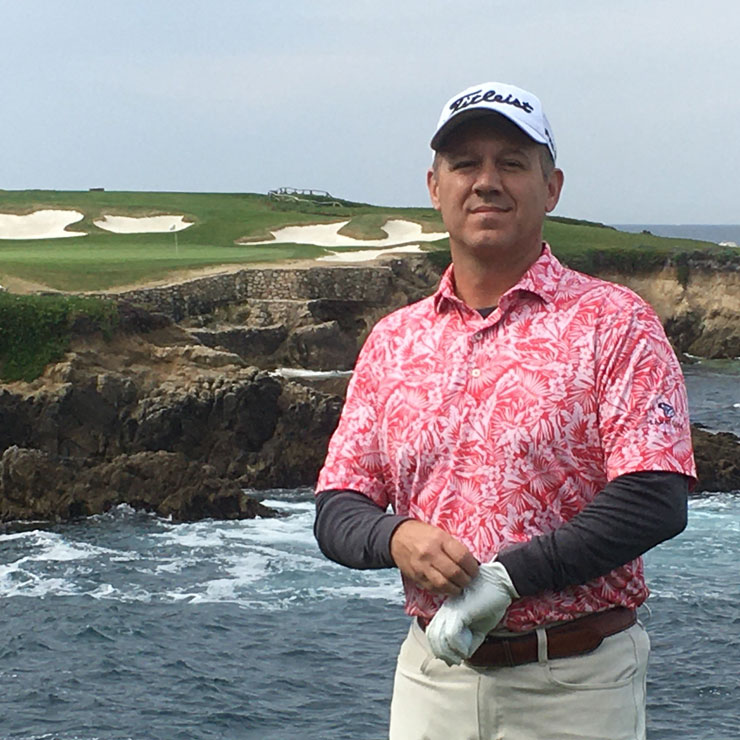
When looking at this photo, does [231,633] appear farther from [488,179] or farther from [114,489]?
[488,179]

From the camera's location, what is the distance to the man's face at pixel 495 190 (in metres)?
3.46

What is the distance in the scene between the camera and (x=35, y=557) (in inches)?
766

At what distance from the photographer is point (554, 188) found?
3.62 metres

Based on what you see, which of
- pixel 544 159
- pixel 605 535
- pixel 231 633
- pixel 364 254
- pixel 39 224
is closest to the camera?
pixel 605 535

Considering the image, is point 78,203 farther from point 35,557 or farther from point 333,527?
point 333,527

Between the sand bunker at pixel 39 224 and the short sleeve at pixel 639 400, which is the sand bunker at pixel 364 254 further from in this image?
the short sleeve at pixel 639 400

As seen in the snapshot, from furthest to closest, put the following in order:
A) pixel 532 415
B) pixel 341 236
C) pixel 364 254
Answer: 1. pixel 341 236
2. pixel 364 254
3. pixel 532 415

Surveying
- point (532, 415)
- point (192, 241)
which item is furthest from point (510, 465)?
point (192, 241)

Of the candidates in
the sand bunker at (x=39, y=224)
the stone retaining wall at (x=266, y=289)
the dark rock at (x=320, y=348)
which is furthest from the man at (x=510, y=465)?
the sand bunker at (x=39, y=224)

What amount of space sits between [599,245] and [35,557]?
33.8 m

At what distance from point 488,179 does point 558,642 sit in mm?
1172

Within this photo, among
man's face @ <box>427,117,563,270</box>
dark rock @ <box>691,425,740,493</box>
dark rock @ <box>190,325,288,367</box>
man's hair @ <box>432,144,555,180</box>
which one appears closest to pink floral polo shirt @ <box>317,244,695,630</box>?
man's face @ <box>427,117,563,270</box>

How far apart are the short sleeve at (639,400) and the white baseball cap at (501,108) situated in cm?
51

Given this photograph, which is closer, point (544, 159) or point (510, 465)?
point (510, 465)
